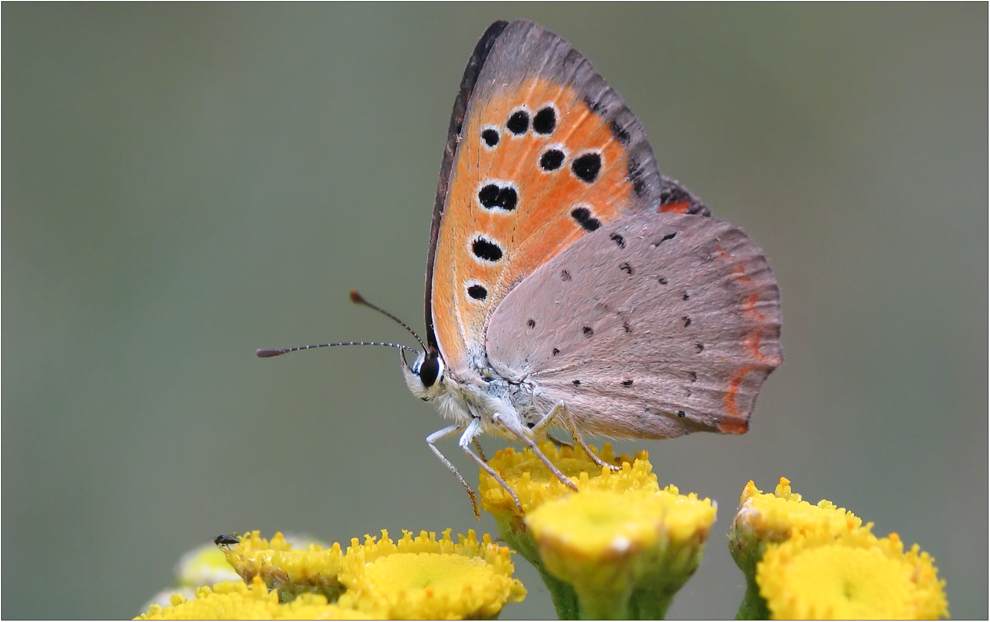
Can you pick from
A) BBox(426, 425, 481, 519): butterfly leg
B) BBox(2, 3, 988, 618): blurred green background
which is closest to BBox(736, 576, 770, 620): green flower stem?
BBox(426, 425, 481, 519): butterfly leg

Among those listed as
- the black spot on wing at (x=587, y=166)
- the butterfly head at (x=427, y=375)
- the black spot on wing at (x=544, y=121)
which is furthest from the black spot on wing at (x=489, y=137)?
the butterfly head at (x=427, y=375)

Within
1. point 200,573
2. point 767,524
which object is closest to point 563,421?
point 767,524

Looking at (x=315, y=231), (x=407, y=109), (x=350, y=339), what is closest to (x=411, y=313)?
(x=350, y=339)

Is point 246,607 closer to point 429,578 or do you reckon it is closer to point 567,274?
point 429,578

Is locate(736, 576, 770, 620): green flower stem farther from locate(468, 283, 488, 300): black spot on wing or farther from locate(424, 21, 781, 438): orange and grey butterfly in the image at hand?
locate(468, 283, 488, 300): black spot on wing

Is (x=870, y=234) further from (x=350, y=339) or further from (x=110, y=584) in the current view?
(x=110, y=584)

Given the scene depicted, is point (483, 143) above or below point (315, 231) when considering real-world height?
below

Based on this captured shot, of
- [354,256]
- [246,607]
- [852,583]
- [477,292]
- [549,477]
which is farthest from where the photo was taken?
[354,256]
